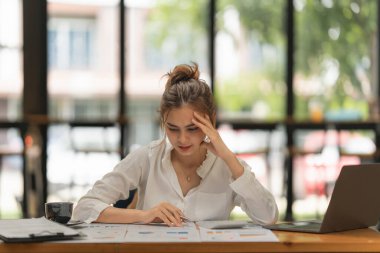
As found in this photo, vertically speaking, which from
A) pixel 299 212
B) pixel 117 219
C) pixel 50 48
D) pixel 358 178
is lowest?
pixel 299 212

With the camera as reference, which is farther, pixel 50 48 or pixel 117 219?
pixel 50 48

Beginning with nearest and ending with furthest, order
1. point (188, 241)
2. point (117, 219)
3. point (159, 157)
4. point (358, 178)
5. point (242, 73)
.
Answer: point (188, 241)
point (358, 178)
point (117, 219)
point (159, 157)
point (242, 73)

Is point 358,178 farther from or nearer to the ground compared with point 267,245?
farther from the ground

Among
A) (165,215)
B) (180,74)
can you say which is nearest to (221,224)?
(165,215)

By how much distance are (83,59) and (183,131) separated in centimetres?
525

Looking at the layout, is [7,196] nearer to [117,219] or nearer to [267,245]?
[117,219]

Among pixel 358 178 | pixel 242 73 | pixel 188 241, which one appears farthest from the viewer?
pixel 242 73

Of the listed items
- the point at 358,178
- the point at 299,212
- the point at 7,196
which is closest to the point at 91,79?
the point at 7,196

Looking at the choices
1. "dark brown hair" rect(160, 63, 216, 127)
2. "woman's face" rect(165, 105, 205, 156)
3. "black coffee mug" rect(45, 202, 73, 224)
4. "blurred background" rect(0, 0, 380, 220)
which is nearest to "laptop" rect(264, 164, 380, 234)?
"woman's face" rect(165, 105, 205, 156)

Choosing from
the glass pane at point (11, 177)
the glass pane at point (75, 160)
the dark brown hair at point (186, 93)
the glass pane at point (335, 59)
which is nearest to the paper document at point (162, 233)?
the dark brown hair at point (186, 93)

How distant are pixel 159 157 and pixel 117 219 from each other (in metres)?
0.37

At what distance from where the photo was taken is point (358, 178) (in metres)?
2.10

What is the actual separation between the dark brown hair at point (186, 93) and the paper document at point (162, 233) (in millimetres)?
415

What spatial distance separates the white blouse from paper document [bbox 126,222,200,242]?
0.22 m
